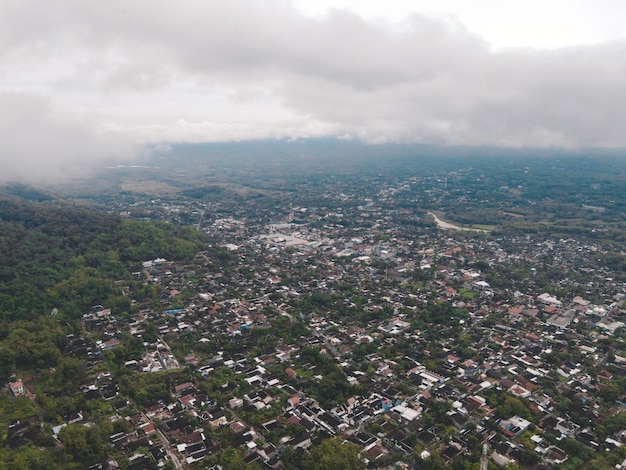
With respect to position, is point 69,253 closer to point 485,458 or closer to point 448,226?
point 485,458

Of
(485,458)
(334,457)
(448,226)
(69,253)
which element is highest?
(69,253)

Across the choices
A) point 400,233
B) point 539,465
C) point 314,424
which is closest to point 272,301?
point 314,424

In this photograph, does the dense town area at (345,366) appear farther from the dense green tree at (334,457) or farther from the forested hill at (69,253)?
the forested hill at (69,253)

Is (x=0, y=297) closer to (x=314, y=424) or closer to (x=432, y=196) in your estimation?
(x=314, y=424)

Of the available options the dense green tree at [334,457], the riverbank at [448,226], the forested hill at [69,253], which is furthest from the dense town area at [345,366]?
the riverbank at [448,226]

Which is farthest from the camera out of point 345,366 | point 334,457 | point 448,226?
point 448,226

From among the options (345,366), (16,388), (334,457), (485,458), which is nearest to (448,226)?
(345,366)

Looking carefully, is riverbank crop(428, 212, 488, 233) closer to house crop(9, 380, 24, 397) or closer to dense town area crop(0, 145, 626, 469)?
dense town area crop(0, 145, 626, 469)
